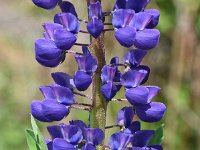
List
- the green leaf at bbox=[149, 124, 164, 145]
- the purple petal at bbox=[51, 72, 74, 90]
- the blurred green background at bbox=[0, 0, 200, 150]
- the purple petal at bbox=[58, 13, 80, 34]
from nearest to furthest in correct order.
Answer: the purple petal at bbox=[58, 13, 80, 34]
the purple petal at bbox=[51, 72, 74, 90]
the green leaf at bbox=[149, 124, 164, 145]
the blurred green background at bbox=[0, 0, 200, 150]

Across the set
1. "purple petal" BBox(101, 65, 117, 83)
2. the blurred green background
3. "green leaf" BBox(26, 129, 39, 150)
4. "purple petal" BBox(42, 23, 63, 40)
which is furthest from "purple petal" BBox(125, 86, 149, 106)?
the blurred green background

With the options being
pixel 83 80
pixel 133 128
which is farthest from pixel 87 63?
pixel 133 128

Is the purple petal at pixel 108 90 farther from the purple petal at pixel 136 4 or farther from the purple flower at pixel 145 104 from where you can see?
the purple petal at pixel 136 4

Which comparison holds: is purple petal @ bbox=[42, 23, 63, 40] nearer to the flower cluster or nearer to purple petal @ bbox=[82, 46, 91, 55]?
purple petal @ bbox=[82, 46, 91, 55]

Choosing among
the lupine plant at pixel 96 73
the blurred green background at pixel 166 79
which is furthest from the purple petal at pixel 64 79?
the blurred green background at pixel 166 79

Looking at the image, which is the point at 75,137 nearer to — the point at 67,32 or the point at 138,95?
the point at 138,95

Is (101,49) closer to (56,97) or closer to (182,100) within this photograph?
(56,97)
